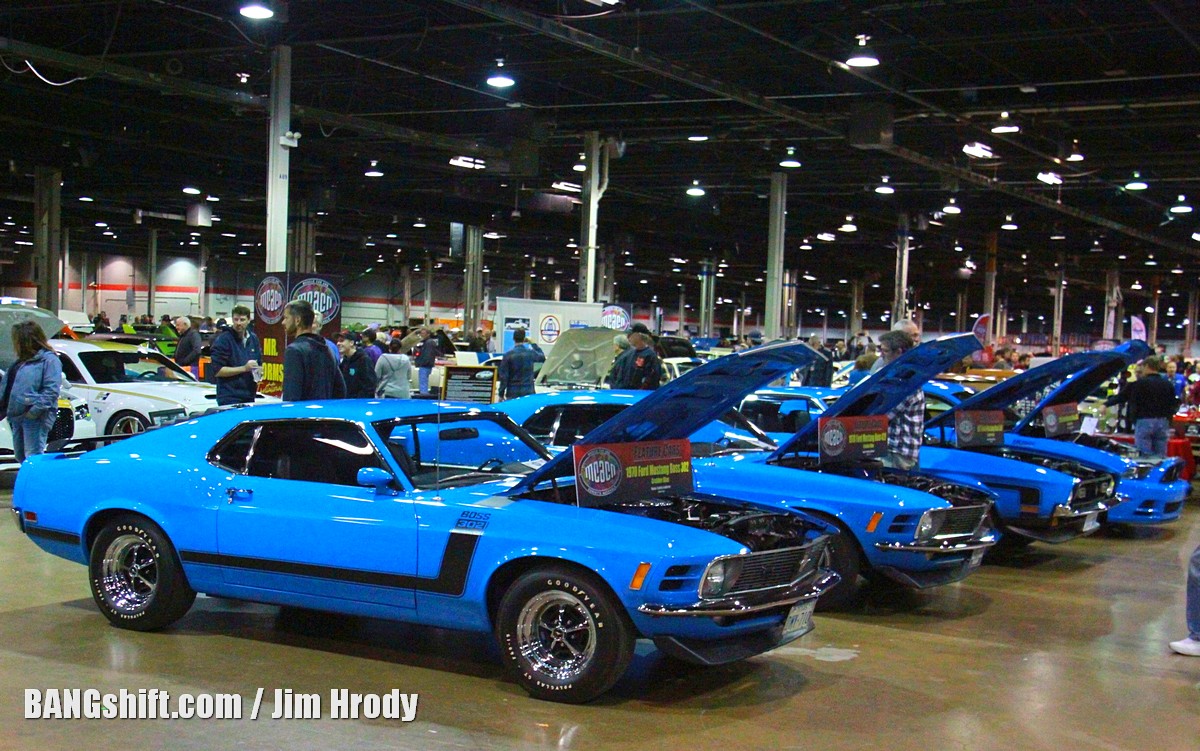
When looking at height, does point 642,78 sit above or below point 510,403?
above

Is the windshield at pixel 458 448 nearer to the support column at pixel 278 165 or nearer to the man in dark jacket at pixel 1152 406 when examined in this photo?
the support column at pixel 278 165

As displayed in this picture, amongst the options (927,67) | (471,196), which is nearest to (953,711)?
(927,67)

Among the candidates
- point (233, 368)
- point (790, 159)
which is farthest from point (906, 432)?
point (790, 159)

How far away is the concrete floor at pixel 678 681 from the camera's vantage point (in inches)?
195

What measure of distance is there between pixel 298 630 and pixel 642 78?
44.0 feet

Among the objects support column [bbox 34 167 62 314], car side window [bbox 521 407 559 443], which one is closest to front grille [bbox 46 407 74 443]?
car side window [bbox 521 407 559 443]

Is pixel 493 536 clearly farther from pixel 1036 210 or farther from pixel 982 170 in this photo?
pixel 1036 210

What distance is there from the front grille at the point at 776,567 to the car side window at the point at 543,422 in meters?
4.21

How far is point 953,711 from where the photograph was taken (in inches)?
216

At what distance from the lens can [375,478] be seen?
5762mm

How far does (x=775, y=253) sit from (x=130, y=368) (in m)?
14.3

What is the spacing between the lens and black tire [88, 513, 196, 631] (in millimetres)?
6344

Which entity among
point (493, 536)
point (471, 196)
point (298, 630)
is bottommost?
point (298, 630)

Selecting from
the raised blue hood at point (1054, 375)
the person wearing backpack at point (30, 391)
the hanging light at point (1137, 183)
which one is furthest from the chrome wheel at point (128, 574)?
the hanging light at point (1137, 183)
